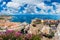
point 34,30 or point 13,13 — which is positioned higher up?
point 13,13

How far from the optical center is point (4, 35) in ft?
9.28

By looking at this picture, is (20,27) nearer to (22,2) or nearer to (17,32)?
(17,32)

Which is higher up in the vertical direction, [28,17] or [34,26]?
[28,17]

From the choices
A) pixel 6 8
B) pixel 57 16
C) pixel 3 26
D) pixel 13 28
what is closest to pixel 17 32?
pixel 13 28

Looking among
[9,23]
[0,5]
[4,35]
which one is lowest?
[4,35]

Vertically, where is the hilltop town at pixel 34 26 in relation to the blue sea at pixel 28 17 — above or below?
below

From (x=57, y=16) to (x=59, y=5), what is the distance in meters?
0.24

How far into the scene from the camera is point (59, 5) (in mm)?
2854

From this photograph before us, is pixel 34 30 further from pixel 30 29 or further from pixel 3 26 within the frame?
pixel 3 26

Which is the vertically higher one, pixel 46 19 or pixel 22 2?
pixel 22 2

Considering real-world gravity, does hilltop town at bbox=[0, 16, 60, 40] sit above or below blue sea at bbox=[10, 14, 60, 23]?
below

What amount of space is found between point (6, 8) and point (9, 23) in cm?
34

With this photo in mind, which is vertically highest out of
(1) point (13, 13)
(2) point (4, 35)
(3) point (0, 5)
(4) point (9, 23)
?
(3) point (0, 5)

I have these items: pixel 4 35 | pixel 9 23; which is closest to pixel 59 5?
pixel 9 23
